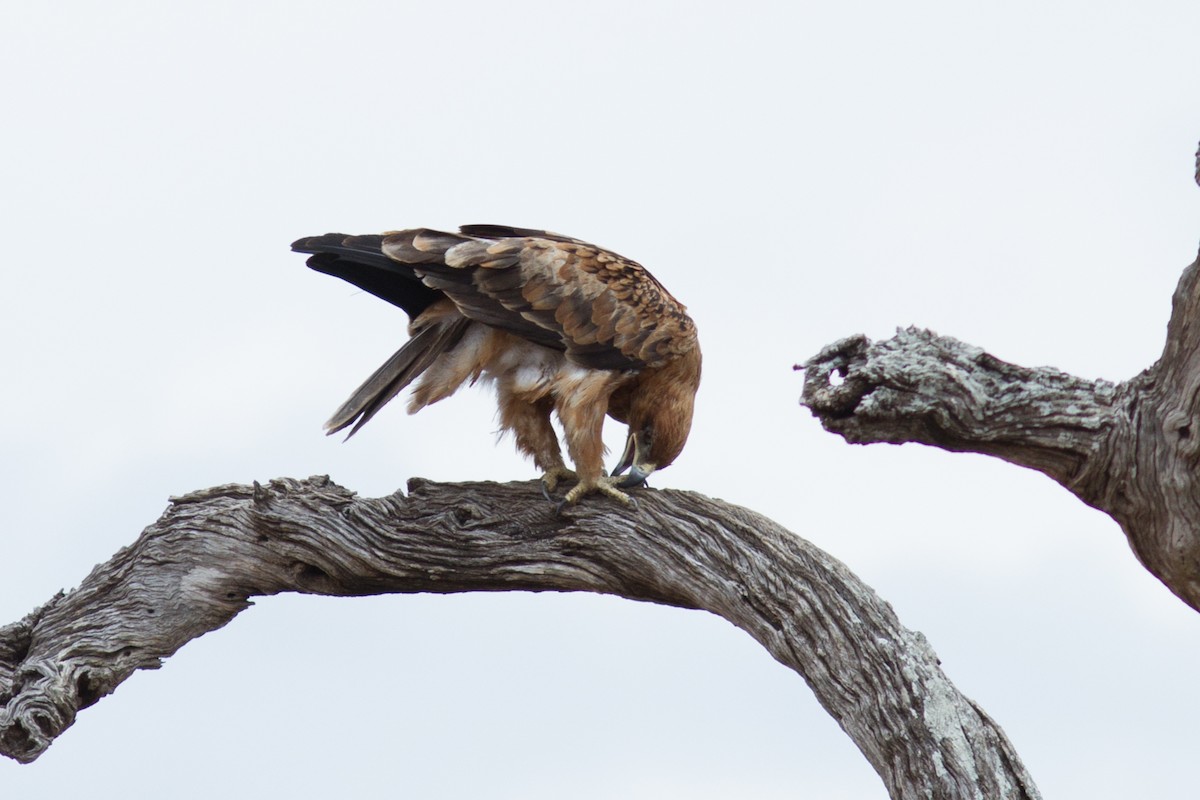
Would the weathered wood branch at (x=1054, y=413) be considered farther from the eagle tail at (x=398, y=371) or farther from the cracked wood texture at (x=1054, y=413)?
the eagle tail at (x=398, y=371)

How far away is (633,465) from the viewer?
6406 mm

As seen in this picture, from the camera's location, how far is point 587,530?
603cm

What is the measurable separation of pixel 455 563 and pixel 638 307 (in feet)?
4.38

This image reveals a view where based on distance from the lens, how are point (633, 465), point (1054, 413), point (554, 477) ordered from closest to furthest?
A: point (1054, 413), point (554, 477), point (633, 465)

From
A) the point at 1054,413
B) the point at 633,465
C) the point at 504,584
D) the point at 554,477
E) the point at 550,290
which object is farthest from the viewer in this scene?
the point at 633,465

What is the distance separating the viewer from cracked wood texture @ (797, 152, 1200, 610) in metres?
5.03

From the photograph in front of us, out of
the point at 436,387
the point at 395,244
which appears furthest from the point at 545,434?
the point at 395,244

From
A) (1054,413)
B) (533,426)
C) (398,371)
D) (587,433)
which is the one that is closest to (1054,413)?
(1054,413)

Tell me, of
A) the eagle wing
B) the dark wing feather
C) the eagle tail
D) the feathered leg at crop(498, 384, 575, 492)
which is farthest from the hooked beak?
the dark wing feather

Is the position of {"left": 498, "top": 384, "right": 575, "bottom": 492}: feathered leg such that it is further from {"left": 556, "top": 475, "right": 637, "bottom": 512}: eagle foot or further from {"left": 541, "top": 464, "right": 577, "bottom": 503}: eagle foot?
{"left": 556, "top": 475, "right": 637, "bottom": 512}: eagle foot

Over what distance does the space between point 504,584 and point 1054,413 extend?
2.37m

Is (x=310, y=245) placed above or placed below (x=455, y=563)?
above

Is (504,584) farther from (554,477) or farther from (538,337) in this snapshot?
(538,337)

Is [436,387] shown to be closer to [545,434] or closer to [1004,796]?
[545,434]
